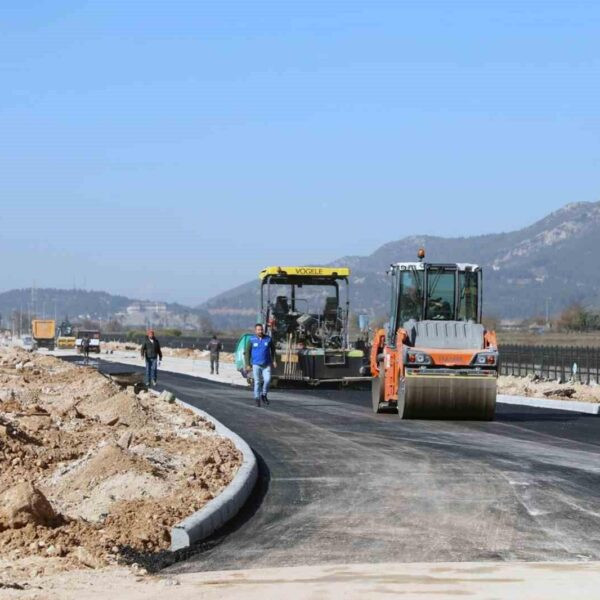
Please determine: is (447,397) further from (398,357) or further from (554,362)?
(554,362)

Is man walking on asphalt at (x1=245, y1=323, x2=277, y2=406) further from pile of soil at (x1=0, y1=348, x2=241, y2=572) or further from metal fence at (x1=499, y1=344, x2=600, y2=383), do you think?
metal fence at (x1=499, y1=344, x2=600, y2=383)

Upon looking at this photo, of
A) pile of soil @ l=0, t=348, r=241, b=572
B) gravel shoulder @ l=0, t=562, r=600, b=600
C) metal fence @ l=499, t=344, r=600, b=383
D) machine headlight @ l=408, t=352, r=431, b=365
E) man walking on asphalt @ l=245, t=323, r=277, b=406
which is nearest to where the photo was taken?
gravel shoulder @ l=0, t=562, r=600, b=600

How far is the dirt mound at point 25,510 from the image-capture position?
32.4ft

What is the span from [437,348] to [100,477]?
1120cm

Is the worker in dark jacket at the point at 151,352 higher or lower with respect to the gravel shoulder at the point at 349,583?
higher

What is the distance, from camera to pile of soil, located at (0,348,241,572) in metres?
9.69

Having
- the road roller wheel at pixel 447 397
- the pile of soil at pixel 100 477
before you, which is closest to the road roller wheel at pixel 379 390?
the road roller wheel at pixel 447 397

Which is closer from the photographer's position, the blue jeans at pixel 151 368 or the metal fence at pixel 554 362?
the blue jeans at pixel 151 368

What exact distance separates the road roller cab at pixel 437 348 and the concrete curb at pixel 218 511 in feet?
27.5

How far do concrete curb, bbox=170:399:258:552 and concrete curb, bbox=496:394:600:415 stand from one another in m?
14.9

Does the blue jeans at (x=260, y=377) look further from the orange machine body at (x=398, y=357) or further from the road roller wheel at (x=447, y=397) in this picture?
the road roller wheel at (x=447, y=397)

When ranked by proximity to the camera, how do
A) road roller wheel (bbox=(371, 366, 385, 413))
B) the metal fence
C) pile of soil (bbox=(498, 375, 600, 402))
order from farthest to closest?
the metal fence < pile of soil (bbox=(498, 375, 600, 402)) < road roller wheel (bbox=(371, 366, 385, 413))

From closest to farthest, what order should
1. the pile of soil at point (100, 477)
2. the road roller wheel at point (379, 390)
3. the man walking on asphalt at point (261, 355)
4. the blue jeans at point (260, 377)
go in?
the pile of soil at point (100, 477) → the road roller wheel at point (379, 390) → the man walking on asphalt at point (261, 355) → the blue jeans at point (260, 377)

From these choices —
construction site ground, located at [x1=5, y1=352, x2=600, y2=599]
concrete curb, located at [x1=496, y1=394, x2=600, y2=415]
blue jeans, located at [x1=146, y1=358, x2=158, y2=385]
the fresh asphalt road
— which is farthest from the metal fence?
construction site ground, located at [x1=5, y1=352, x2=600, y2=599]
